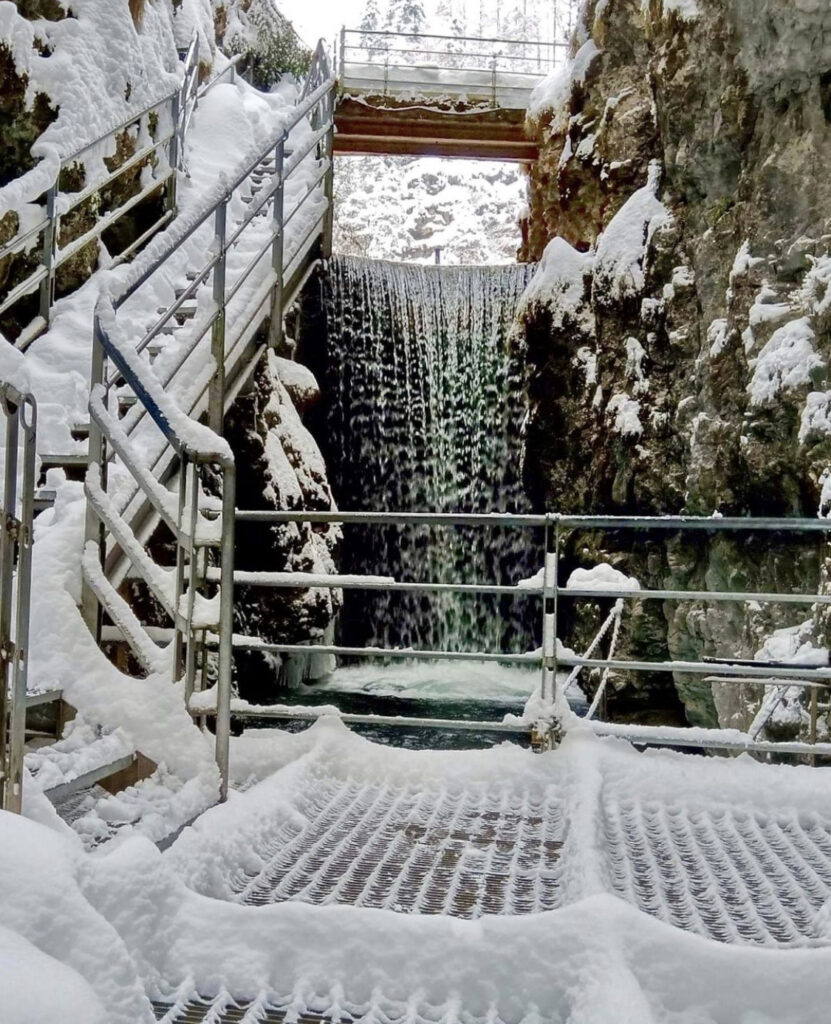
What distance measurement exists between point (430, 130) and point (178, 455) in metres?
13.1

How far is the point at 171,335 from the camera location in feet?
23.3

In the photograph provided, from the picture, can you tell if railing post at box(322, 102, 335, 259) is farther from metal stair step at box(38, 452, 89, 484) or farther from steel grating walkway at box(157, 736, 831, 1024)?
steel grating walkway at box(157, 736, 831, 1024)

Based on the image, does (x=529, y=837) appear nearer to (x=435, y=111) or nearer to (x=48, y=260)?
(x=48, y=260)

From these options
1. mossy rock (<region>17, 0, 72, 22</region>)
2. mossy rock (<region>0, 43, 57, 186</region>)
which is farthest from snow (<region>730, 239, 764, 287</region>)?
mossy rock (<region>17, 0, 72, 22</region>)

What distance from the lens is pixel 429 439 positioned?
46.5 ft

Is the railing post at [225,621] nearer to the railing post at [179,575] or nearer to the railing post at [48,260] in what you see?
the railing post at [179,575]

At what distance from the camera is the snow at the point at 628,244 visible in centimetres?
1220

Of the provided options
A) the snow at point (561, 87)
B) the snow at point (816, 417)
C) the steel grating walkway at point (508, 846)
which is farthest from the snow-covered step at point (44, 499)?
the snow at point (561, 87)

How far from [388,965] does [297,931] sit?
0.21 metres

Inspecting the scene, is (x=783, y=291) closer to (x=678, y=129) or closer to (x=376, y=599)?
(x=678, y=129)

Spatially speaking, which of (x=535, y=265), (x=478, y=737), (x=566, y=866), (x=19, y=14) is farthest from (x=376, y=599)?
(x=566, y=866)

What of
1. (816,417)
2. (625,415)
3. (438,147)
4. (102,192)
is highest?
(438,147)

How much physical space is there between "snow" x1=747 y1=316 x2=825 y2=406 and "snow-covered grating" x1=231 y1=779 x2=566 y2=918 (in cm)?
651

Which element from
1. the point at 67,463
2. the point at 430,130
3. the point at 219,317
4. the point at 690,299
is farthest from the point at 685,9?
the point at 67,463
